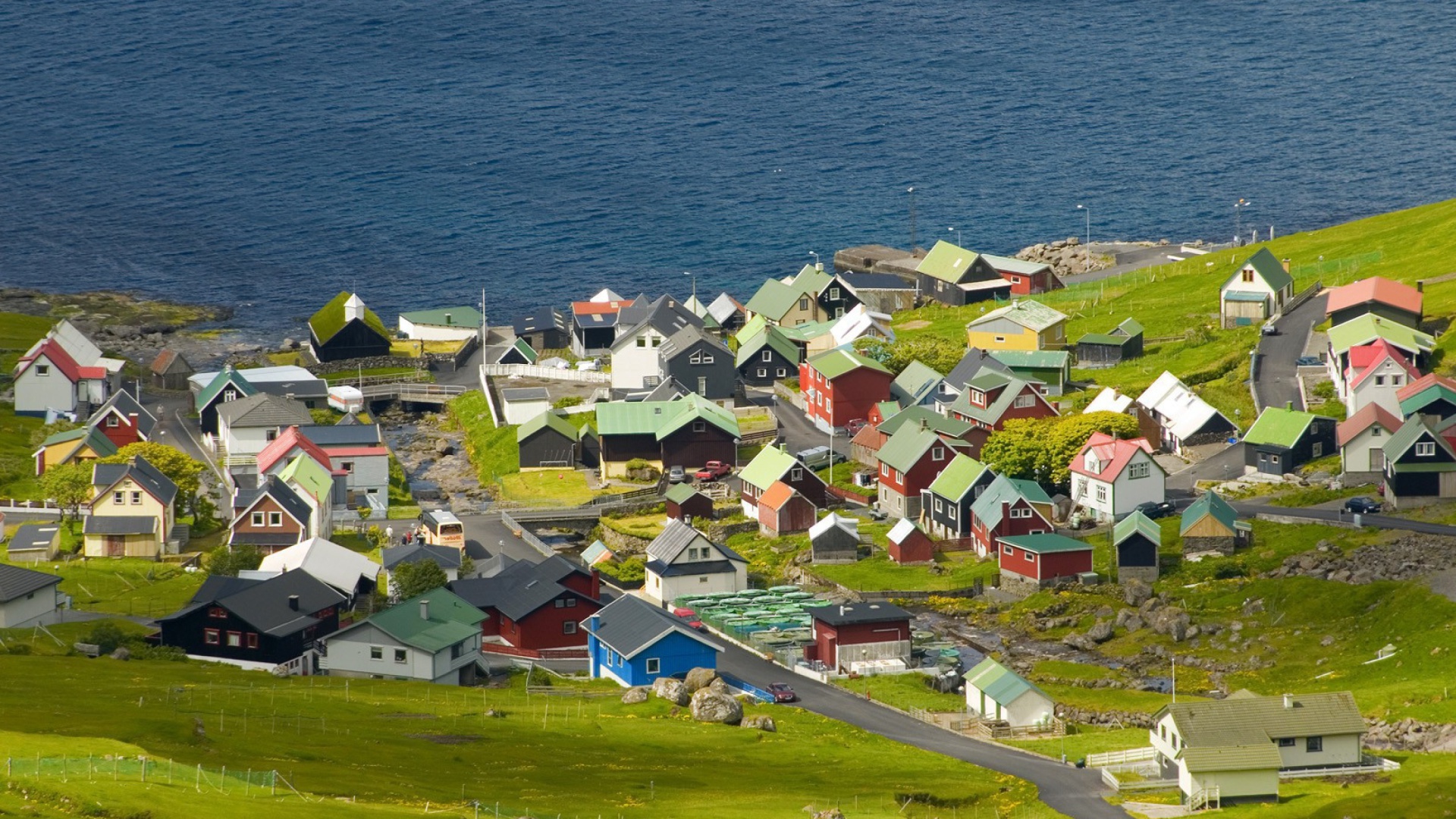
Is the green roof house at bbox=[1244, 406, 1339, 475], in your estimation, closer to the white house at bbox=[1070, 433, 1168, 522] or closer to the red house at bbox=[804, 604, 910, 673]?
the white house at bbox=[1070, 433, 1168, 522]

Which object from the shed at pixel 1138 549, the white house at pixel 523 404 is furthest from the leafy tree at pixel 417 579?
the white house at pixel 523 404

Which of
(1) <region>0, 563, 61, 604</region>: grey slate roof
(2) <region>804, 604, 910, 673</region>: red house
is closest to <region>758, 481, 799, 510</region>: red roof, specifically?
(2) <region>804, 604, 910, 673</region>: red house

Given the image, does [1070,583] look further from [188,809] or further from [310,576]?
[188,809]

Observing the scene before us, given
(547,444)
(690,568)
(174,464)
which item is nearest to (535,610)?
(690,568)

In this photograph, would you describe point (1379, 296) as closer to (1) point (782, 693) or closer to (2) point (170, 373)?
(1) point (782, 693)

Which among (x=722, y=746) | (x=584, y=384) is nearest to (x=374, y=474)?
(x=584, y=384)

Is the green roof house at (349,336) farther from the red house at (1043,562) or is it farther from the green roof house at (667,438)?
the red house at (1043,562)
